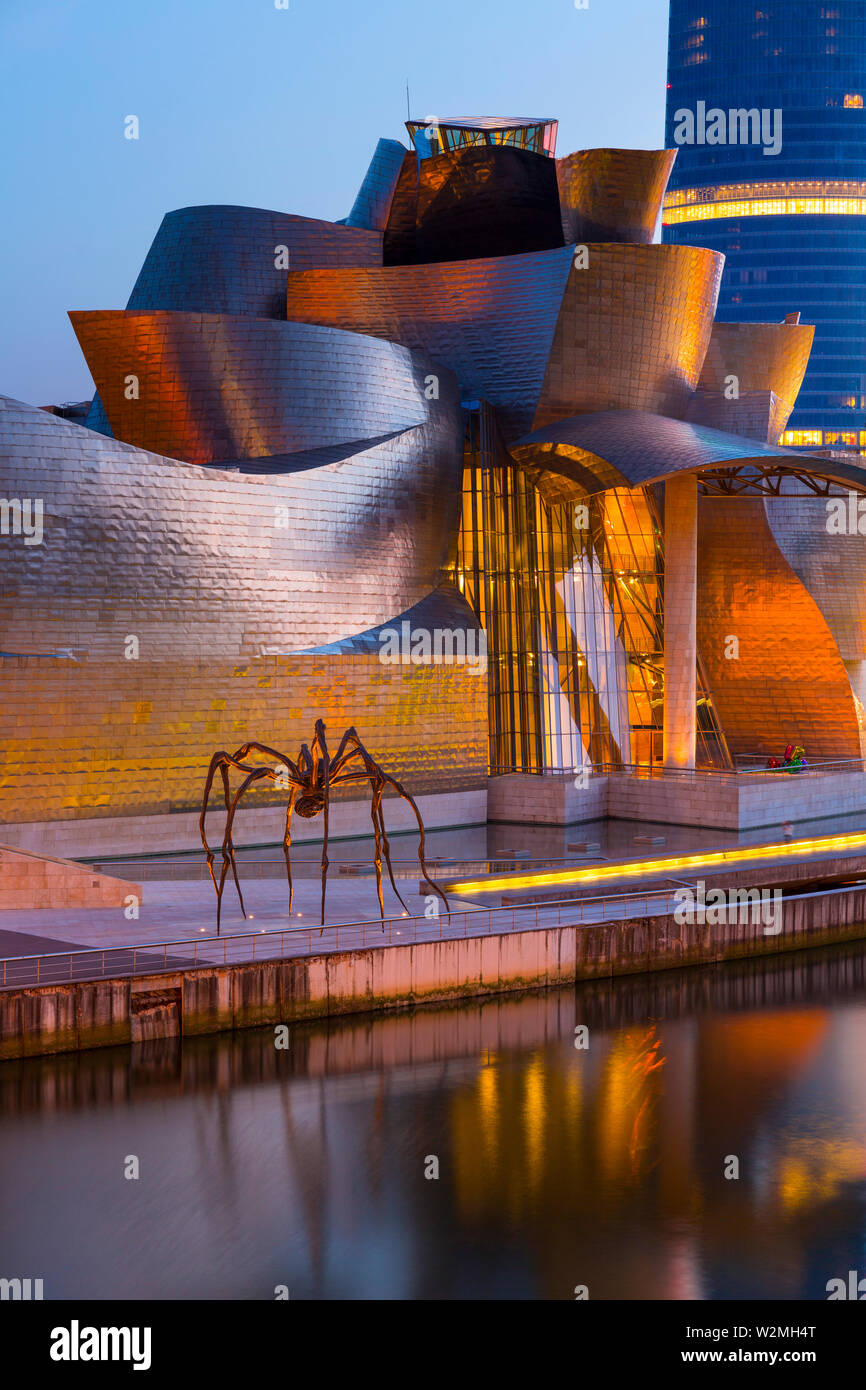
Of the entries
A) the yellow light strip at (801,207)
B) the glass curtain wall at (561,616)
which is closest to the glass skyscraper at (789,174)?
the yellow light strip at (801,207)

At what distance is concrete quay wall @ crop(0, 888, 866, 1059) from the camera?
49.9 ft

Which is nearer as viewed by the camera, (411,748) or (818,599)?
(411,748)

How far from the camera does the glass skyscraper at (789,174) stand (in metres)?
101

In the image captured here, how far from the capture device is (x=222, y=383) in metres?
28.8

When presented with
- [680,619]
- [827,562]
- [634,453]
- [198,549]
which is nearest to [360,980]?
[198,549]

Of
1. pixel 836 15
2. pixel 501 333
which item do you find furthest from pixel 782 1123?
pixel 836 15

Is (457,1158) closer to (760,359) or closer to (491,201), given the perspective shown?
(491,201)

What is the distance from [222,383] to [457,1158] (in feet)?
60.3

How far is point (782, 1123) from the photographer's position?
15031 mm

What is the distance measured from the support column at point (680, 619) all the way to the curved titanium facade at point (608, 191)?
21.1ft

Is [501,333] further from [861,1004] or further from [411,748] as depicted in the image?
[861,1004]

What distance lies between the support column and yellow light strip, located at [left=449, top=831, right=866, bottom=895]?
640 cm

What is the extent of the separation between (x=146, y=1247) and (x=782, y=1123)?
6.40 metres
